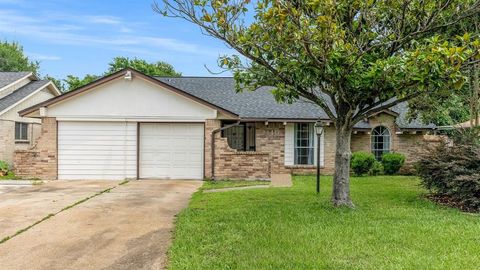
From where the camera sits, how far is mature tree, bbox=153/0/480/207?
7.00 metres

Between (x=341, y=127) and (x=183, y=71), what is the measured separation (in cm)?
4145

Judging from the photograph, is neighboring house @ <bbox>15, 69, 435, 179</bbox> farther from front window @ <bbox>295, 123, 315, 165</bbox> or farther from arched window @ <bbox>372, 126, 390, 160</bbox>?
arched window @ <bbox>372, 126, 390, 160</bbox>

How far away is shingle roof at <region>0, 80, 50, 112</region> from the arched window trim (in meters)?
16.1

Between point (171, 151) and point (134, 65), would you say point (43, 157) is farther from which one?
point (134, 65)

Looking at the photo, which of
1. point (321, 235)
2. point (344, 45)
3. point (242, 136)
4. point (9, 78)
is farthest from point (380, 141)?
point (9, 78)

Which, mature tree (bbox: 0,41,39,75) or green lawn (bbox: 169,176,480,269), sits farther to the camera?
mature tree (bbox: 0,41,39,75)

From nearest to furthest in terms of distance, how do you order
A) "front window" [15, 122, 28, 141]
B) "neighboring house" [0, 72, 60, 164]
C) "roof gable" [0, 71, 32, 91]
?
"neighboring house" [0, 72, 60, 164] < "front window" [15, 122, 28, 141] < "roof gable" [0, 71, 32, 91]

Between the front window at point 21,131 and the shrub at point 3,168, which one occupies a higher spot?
the front window at point 21,131

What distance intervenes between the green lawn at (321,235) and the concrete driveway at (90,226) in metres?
0.46

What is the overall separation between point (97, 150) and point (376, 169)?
1086cm

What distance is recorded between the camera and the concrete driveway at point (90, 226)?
218 inches

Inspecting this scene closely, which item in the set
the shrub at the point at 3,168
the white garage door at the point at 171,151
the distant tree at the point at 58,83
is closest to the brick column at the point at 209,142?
the white garage door at the point at 171,151

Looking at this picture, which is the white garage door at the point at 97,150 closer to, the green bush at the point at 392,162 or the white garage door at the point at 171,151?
the white garage door at the point at 171,151

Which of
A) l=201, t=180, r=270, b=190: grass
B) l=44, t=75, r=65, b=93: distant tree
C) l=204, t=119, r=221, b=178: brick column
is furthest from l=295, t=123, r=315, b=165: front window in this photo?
l=44, t=75, r=65, b=93: distant tree
